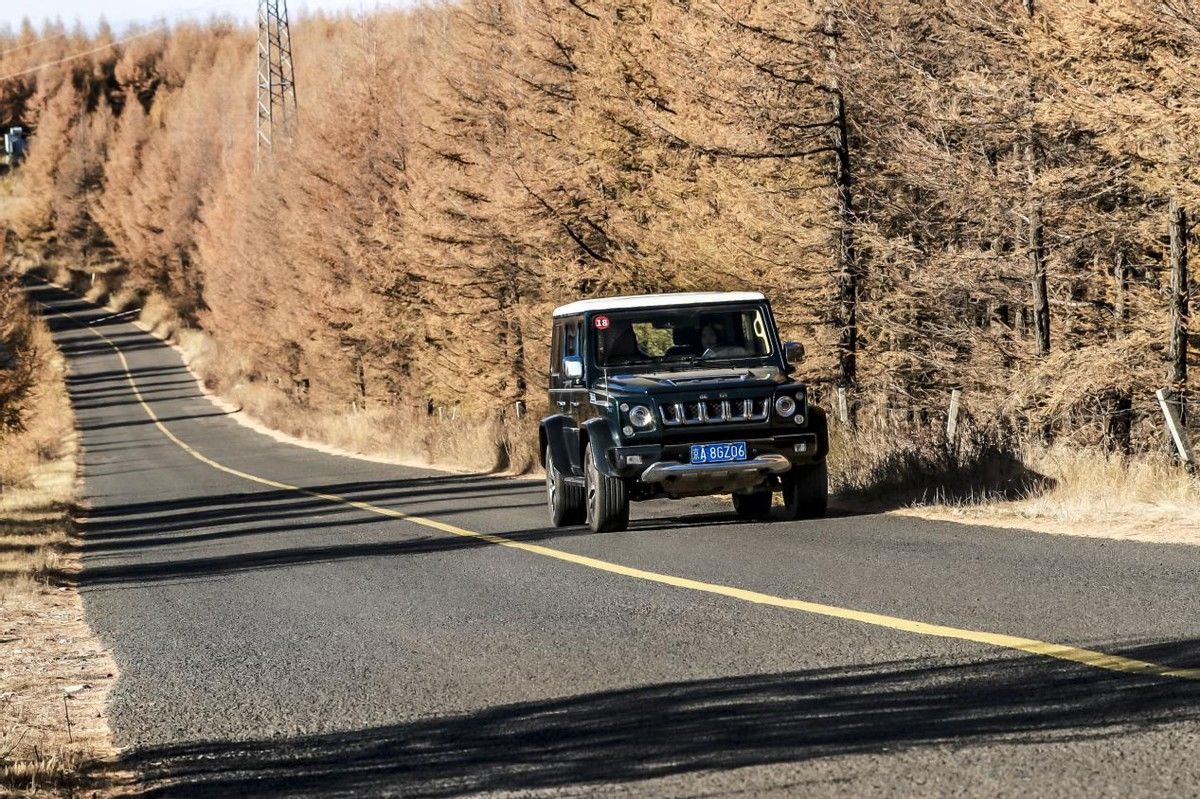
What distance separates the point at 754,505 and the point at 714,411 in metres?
1.73

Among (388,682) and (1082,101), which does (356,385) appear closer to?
(1082,101)

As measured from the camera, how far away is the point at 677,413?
13227 mm

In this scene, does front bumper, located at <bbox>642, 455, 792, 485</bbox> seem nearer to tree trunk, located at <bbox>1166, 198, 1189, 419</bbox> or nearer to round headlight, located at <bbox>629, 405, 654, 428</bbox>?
round headlight, located at <bbox>629, 405, 654, 428</bbox>

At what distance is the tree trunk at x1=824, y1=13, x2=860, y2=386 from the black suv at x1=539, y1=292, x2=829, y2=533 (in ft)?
24.9

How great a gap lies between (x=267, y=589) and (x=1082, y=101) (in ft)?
37.0

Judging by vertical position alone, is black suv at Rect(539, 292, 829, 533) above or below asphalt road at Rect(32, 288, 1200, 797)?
above

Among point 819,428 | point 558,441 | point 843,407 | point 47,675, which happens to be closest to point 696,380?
point 819,428

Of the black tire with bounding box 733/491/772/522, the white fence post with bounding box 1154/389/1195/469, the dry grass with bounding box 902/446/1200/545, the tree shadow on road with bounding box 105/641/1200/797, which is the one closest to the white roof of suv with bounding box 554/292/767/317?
the black tire with bounding box 733/491/772/522

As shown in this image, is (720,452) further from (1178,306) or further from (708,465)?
(1178,306)

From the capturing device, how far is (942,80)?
2191 cm

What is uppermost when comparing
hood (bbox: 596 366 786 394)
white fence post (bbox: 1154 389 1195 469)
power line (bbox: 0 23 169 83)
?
power line (bbox: 0 23 169 83)

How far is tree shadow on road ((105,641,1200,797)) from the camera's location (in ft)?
17.4

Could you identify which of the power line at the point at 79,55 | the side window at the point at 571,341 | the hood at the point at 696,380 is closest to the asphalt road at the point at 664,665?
the hood at the point at 696,380

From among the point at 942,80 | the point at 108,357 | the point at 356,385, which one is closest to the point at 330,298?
the point at 356,385
